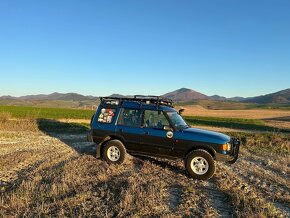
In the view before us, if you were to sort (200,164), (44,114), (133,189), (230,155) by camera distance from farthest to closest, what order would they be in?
(44,114) < (230,155) < (200,164) < (133,189)

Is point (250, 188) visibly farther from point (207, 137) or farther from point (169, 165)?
point (169, 165)

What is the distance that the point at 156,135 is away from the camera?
10086 millimetres

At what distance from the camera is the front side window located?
10109 mm

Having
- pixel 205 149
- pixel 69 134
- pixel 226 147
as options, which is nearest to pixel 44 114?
pixel 69 134

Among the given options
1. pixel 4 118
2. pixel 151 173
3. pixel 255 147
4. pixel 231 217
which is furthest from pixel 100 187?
pixel 4 118

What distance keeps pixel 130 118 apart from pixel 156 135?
111 cm

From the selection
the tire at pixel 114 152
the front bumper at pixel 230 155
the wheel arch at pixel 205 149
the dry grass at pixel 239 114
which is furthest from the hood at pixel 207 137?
the dry grass at pixel 239 114

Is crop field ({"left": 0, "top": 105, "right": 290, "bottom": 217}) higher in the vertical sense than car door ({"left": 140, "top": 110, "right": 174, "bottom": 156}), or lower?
lower

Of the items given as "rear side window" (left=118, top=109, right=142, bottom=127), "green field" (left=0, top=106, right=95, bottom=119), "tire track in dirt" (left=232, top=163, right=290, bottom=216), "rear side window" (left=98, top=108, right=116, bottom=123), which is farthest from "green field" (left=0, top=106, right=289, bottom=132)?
"tire track in dirt" (left=232, top=163, right=290, bottom=216)

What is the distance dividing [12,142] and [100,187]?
9184mm

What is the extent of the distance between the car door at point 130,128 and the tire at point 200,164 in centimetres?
180

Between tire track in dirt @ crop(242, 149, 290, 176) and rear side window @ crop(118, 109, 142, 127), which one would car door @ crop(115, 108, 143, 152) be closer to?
rear side window @ crop(118, 109, 142, 127)

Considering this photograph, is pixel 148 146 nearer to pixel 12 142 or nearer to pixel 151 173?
pixel 151 173

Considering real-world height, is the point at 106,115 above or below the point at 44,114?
above
